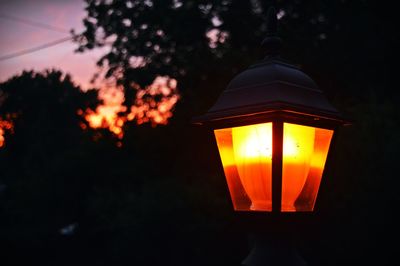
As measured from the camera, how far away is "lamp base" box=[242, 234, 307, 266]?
221 cm

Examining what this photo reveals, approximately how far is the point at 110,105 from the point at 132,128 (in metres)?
0.97

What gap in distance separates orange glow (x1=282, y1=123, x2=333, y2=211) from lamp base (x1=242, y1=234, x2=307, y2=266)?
186mm

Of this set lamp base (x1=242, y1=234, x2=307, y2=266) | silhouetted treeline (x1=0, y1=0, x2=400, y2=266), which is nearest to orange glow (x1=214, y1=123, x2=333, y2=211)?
lamp base (x1=242, y1=234, x2=307, y2=266)

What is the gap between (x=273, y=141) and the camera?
2.07 m

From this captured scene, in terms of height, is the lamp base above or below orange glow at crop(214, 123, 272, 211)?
below

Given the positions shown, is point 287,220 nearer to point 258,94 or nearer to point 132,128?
point 258,94

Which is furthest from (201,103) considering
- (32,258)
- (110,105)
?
(32,258)

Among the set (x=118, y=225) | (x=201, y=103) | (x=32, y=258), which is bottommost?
(x=32, y=258)

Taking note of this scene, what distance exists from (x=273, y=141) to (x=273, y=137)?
0.8 inches

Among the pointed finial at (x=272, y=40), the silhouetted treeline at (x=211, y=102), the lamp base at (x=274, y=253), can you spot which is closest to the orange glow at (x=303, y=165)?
the lamp base at (x=274, y=253)

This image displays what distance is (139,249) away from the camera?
1148 cm

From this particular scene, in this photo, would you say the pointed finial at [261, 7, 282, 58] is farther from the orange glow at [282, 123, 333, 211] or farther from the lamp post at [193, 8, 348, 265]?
the orange glow at [282, 123, 333, 211]

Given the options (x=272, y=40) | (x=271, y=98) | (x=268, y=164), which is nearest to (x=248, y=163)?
(x=268, y=164)

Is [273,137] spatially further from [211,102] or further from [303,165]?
[211,102]
